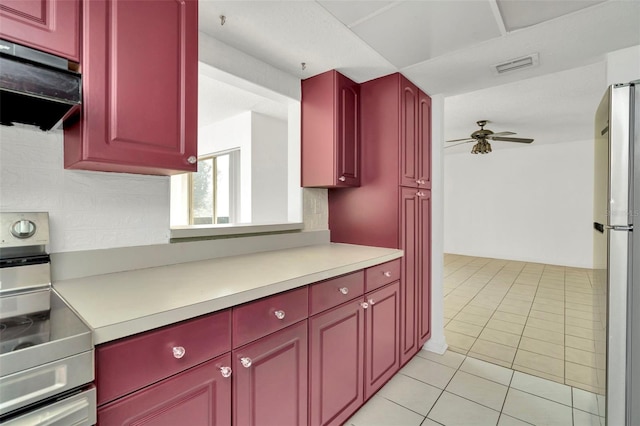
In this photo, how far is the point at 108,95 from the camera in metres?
1.04

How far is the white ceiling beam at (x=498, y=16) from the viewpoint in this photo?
1.43 metres

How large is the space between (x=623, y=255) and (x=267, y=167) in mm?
3295

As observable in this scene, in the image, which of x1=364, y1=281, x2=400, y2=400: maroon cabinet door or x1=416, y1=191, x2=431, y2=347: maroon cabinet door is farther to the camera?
x1=416, y1=191, x2=431, y2=347: maroon cabinet door

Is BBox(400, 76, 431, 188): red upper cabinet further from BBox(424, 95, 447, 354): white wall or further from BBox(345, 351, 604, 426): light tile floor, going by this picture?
BBox(345, 351, 604, 426): light tile floor

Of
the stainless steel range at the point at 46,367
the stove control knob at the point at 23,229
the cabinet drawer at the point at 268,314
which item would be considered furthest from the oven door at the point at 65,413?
the stove control knob at the point at 23,229

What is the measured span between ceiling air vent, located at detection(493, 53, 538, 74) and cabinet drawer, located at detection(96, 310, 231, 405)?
2.27 metres

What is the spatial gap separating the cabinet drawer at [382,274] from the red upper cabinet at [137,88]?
3.72 ft

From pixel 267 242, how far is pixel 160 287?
95 cm

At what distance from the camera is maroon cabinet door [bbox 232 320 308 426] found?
108 cm

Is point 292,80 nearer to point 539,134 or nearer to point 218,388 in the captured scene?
point 218,388

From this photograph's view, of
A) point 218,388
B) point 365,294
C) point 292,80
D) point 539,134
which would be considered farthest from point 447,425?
point 539,134

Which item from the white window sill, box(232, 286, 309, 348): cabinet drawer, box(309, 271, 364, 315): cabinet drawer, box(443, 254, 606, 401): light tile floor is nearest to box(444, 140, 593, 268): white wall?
box(443, 254, 606, 401): light tile floor

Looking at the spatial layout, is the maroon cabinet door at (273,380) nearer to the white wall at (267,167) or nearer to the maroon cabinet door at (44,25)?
the maroon cabinet door at (44,25)

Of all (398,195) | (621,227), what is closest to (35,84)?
(398,195)
